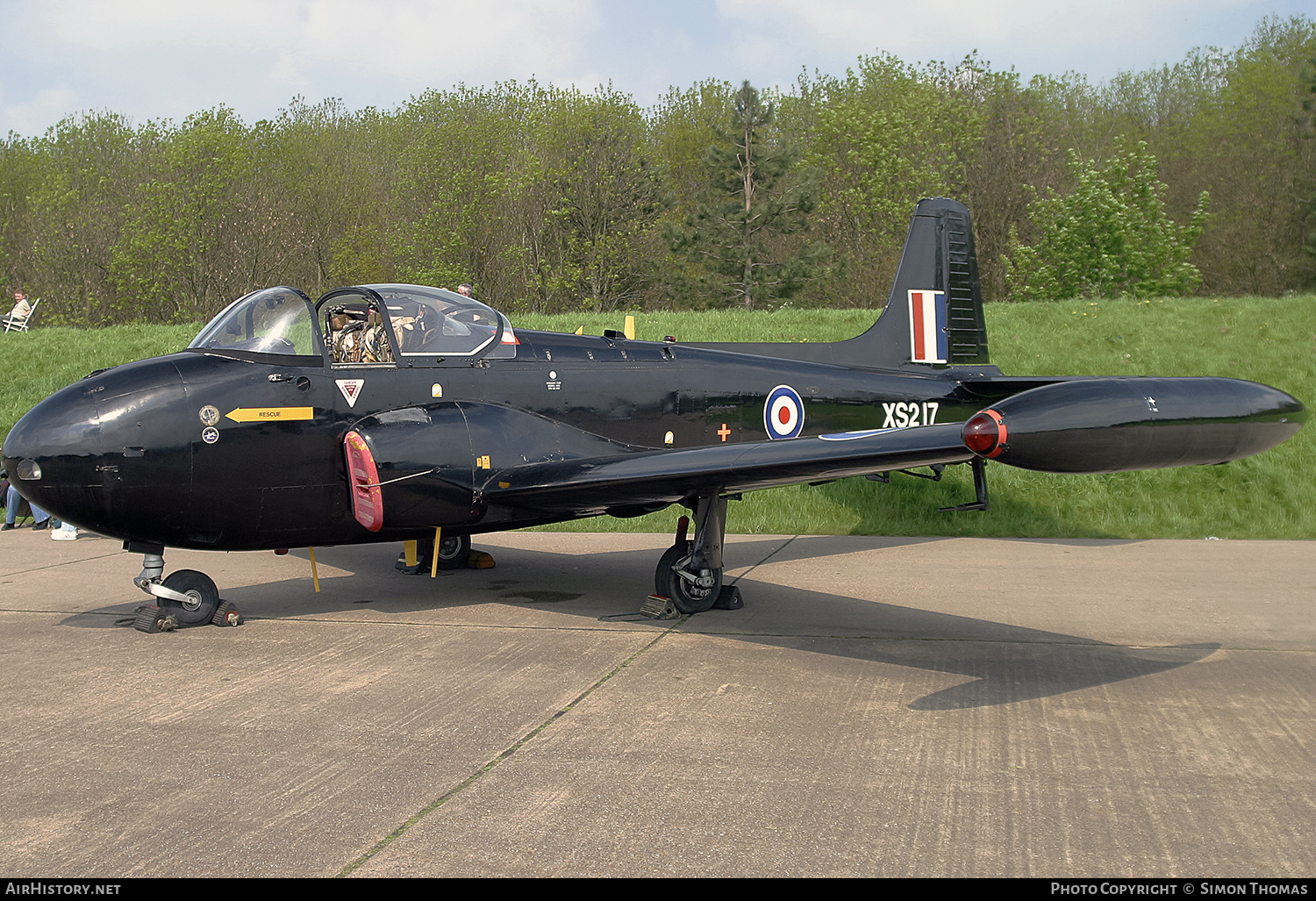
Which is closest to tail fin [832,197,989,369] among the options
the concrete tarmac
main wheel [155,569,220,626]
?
the concrete tarmac

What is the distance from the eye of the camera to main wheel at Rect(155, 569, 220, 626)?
284 inches

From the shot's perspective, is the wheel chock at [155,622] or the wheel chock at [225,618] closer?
the wheel chock at [155,622]

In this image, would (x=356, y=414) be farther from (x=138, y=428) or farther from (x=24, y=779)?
(x=24, y=779)

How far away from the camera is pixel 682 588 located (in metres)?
7.75

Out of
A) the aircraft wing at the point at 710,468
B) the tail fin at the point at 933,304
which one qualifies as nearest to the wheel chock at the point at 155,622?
the aircraft wing at the point at 710,468

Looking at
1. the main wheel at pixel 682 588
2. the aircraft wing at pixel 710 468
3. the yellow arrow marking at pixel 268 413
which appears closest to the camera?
the aircraft wing at pixel 710 468

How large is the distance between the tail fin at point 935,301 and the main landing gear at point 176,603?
22.6 feet

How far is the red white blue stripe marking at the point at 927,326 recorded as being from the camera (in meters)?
11.2

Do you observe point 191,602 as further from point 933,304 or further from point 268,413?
point 933,304

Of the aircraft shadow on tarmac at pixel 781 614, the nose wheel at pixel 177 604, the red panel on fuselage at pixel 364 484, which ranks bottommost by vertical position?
the aircraft shadow on tarmac at pixel 781 614

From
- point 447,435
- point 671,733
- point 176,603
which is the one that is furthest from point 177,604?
point 671,733

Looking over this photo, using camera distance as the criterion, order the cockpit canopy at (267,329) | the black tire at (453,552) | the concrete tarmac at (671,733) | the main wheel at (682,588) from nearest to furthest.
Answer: the concrete tarmac at (671,733) < the cockpit canopy at (267,329) < the main wheel at (682,588) < the black tire at (453,552)

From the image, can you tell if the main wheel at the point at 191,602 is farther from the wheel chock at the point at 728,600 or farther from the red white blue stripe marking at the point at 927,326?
the red white blue stripe marking at the point at 927,326

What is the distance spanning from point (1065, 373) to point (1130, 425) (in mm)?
12139
